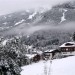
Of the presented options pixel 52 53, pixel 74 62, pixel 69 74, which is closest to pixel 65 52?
pixel 52 53

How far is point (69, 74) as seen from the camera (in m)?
33.7

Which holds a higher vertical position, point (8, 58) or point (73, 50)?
point (8, 58)

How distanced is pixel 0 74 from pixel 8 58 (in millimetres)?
1270

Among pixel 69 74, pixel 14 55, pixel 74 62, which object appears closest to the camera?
pixel 14 55

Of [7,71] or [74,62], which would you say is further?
[74,62]

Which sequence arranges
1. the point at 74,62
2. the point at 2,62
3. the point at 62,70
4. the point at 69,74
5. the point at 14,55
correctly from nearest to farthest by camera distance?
the point at 2,62
the point at 14,55
the point at 69,74
the point at 62,70
the point at 74,62

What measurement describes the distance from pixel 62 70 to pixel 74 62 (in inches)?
159

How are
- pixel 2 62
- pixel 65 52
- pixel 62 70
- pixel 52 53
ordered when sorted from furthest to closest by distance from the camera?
1. pixel 52 53
2. pixel 65 52
3. pixel 62 70
4. pixel 2 62

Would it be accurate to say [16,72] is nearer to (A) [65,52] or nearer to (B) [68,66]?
(B) [68,66]

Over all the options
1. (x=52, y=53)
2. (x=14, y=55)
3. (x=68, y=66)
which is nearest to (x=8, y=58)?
(x=14, y=55)

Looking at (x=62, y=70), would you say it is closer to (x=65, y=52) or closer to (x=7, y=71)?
(x=7, y=71)

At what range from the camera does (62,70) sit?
36000 mm

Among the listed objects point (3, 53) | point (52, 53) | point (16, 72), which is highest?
point (3, 53)

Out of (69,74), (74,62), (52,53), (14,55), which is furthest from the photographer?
(52,53)
